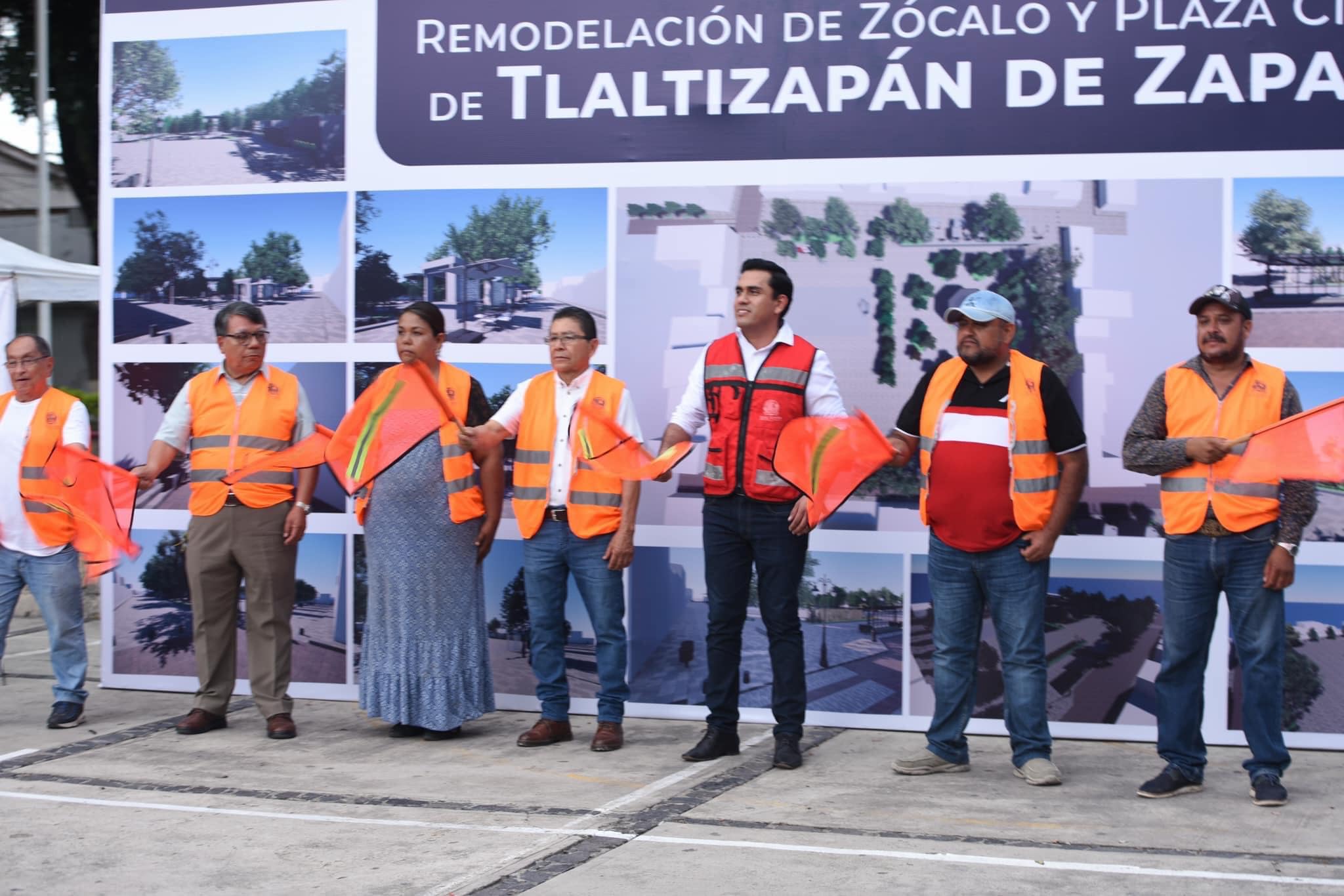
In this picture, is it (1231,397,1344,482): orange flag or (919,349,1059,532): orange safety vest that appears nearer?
(1231,397,1344,482): orange flag

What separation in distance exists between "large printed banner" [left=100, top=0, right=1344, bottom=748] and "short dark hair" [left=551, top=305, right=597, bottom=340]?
0.45 metres

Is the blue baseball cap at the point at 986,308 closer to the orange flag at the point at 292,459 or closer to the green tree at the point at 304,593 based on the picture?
the orange flag at the point at 292,459

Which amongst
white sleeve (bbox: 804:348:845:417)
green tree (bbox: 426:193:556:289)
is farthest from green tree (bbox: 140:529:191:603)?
white sleeve (bbox: 804:348:845:417)

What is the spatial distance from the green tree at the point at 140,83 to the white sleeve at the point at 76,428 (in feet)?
5.68

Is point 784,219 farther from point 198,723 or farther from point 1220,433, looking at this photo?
point 198,723

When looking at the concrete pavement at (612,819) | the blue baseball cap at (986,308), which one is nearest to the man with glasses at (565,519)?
the concrete pavement at (612,819)

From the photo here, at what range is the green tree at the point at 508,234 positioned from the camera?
24.2ft

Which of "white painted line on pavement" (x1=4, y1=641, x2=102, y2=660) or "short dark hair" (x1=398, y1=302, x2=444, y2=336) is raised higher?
"short dark hair" (x1=398, y1=302, x2=444, y2=336)

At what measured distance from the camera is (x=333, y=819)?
5.38m

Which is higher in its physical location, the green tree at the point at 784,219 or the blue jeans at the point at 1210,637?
the green tree at the point at 784,219

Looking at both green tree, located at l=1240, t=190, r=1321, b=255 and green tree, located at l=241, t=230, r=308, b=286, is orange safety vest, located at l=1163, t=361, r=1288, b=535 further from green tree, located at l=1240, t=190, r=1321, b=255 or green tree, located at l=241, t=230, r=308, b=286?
green tree, located at l=241, t=230, r=308, b=286

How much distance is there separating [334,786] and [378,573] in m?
1.25

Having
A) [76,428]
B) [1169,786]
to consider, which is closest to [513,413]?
[76,428]

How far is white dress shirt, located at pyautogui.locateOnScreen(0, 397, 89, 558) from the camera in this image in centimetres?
713
